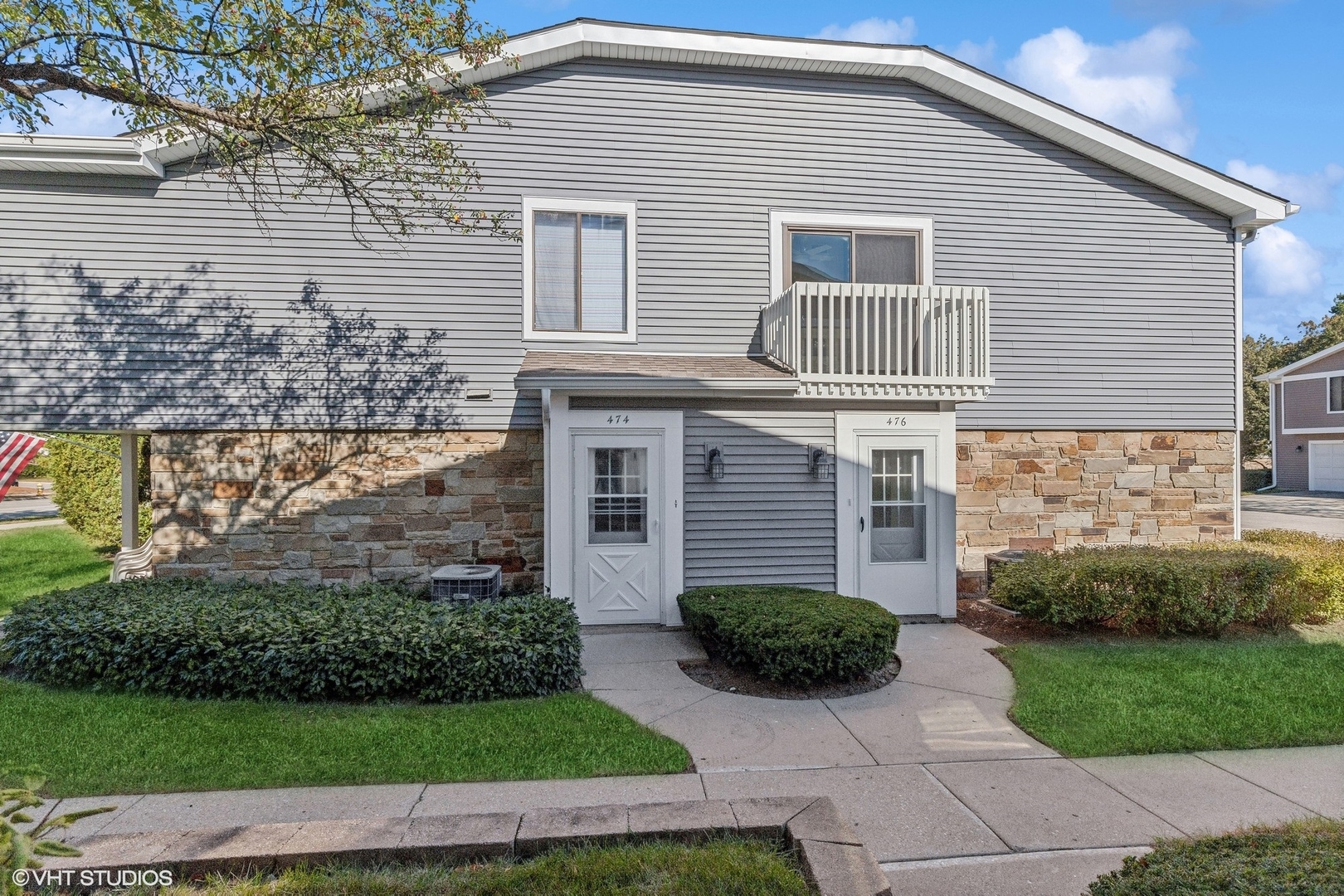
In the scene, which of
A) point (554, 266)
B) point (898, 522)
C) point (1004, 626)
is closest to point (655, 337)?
point (554, 266)

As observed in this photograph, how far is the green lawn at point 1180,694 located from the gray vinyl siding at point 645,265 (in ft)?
10.5

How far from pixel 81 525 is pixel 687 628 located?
12.1m

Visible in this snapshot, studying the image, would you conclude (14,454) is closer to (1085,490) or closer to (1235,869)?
(1235,869)

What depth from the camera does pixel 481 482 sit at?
807 cm

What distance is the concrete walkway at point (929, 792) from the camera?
342 centimetres

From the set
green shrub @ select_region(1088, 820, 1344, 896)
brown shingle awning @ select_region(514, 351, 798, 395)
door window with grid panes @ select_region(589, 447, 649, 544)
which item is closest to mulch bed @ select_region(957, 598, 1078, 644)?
brown shingle awning @ select_region(514, 351, 798, 395)

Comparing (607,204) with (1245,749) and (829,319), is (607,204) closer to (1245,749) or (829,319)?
(829,319)

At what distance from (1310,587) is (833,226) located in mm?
6476

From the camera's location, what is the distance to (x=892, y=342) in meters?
7.88

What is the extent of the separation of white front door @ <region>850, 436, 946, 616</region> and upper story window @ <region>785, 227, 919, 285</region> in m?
2.04

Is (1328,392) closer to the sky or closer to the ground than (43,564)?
closer to the sky

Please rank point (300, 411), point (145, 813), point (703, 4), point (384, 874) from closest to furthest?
point (384, 874) → point (145, 813) → point (300, 411) → point (703, 4)

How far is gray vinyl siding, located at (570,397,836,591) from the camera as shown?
780 cm

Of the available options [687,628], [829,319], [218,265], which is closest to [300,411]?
[218,265]
